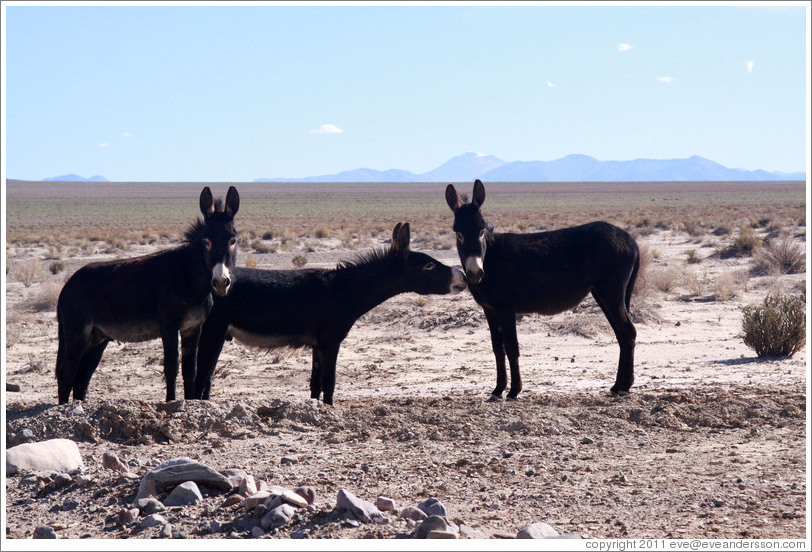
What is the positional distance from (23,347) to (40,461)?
28.8ft

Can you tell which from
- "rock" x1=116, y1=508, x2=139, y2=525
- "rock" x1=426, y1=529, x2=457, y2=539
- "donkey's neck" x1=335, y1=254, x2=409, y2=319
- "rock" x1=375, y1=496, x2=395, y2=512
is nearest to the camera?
"rock" x1=426, y1=529, x2=457, y2=539

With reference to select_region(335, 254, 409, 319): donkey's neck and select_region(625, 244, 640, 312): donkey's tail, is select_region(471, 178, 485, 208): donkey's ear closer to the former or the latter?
select_region(335, 254, 409, 319): donkey's neck

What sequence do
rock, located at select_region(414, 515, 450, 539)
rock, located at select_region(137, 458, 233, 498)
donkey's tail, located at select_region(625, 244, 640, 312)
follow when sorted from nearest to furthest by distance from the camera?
1. rock, located at select_region(414, 515, 450, 539)
2. rock, located at select_region(137, 458, 233, 498)
3. donkey's tail, located at select_region(625, 244, 640, 312)

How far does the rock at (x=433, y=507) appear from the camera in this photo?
6.08 meters

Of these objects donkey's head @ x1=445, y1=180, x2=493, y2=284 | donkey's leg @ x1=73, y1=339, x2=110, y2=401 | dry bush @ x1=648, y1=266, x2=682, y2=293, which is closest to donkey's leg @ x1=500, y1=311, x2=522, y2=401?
donkey's head @ x1=445, y1=180, x2=493, y2=284

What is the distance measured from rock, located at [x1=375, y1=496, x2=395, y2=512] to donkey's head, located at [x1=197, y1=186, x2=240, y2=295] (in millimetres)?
2950

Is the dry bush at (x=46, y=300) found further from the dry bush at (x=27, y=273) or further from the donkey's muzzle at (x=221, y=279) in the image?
Answer: the donkey's muzzle at (x=221, y=279)

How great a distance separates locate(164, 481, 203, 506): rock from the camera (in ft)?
20.6

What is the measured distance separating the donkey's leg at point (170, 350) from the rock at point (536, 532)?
428 cm

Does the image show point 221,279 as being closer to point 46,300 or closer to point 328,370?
point 328,370

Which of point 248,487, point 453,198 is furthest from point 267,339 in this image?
point 248,487

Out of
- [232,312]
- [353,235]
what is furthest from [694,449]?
[353,235]

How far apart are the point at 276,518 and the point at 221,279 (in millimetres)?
3095

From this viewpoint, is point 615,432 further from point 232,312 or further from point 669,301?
point 669,301
